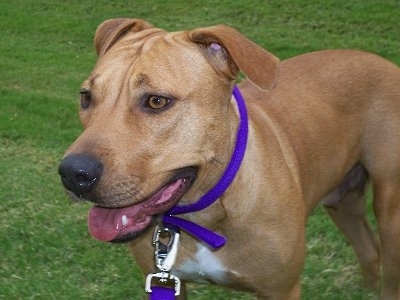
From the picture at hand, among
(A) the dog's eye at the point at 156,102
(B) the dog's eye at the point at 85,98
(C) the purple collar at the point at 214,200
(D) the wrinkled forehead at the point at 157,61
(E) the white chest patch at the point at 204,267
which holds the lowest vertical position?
(E) the white chest patch at the point at 204,267

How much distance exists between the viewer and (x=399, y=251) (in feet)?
16.3

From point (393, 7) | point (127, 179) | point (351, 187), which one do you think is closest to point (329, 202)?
point (351, 187)

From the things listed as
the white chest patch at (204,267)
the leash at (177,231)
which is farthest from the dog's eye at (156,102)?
the white chest patch at (204,267)

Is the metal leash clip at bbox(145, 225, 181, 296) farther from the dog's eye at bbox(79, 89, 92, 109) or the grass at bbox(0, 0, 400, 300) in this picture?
the grass at bbox(0, 0, 400, 300)

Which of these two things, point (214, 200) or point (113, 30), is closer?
point (214, 200)

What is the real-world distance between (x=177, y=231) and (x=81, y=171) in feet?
2.63

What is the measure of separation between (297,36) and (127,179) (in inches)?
341

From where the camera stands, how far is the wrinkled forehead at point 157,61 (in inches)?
140

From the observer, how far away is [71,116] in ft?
28.2

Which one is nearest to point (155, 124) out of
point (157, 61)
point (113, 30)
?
point (157, 61)

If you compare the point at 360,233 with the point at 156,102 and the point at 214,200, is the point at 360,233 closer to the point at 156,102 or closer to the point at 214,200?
the point at 214,200

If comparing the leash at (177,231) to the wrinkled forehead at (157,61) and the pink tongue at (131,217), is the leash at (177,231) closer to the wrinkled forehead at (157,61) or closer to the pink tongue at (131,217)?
the pink tongue at (131,217)

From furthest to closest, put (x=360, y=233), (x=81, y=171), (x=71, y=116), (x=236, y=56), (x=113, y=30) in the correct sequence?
(x=71, y=116), (x=360, y=233), (x=113, y=30), (x=236, y=56), (x=81, y=171)

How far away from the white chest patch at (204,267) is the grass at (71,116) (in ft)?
3.26
